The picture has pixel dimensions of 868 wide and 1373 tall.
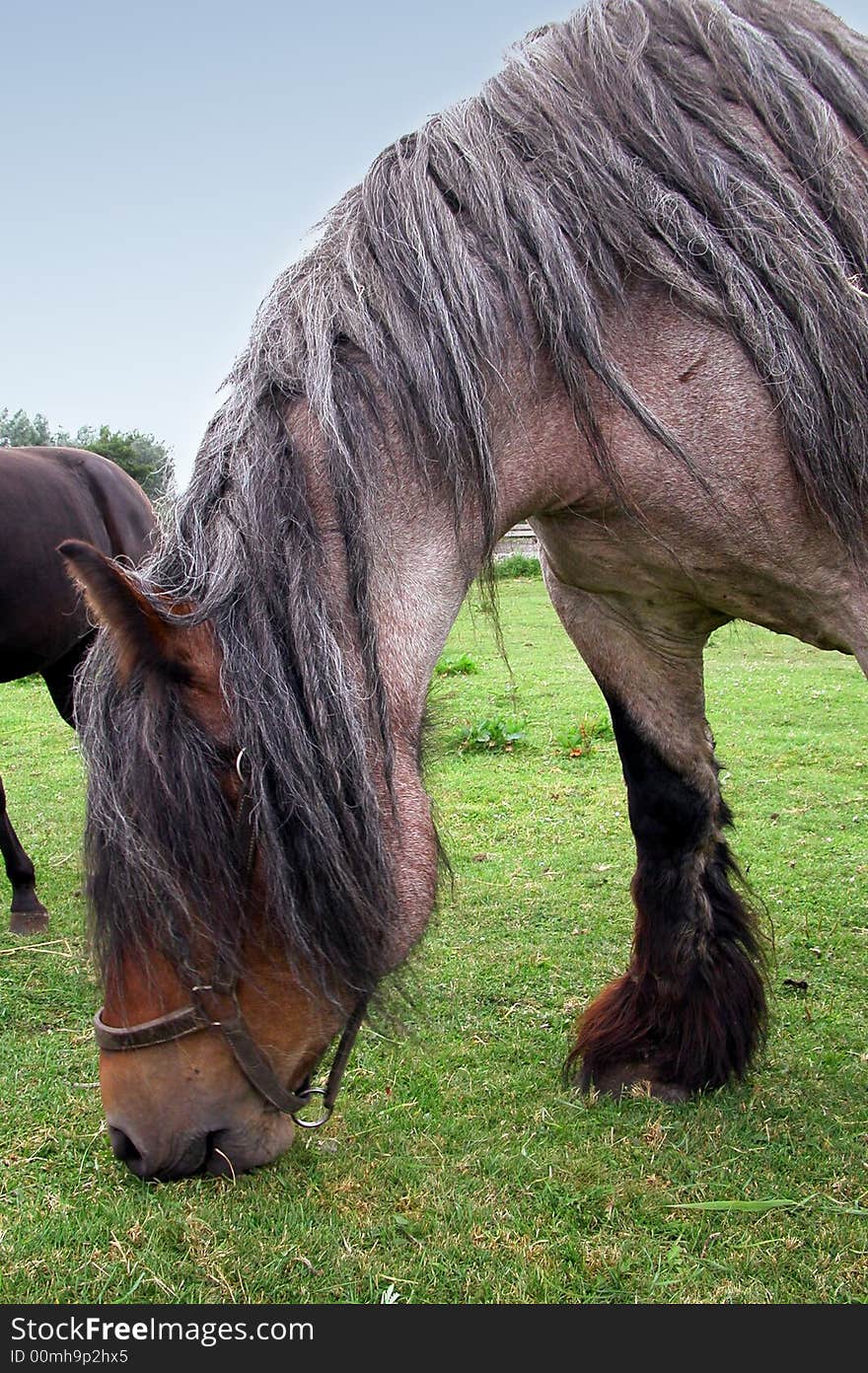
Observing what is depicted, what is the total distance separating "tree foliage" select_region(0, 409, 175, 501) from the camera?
2.40 metres

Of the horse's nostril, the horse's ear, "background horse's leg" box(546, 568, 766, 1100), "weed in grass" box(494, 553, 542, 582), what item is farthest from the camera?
"weed in grass" box(494, 553, 542, 582)

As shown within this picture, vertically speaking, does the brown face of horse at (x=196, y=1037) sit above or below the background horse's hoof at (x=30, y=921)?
above

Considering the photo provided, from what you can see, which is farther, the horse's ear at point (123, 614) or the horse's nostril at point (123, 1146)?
the horse's nostril at point (123, 1146)

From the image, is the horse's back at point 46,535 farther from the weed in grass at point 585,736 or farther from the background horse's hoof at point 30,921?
the weed in grass at point 585,736

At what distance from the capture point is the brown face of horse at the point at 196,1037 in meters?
1.90

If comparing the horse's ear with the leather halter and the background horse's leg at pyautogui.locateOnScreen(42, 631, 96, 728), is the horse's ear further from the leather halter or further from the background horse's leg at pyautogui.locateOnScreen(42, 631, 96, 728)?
the background horse's leg at pyautogui.locateOnScreen(42, 631, 96, 728)

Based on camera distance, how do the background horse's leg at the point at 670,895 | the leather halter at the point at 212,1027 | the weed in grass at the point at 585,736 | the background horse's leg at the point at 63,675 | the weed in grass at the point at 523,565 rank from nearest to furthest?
1. the leather halter at the point at 212,1027
2. the background horse's leg at the point at 670,895
3. the background horse's leg at the point at 63,675
4. the weed in grass at the point at 585,736
5. the weed in grass at the point at 523,565

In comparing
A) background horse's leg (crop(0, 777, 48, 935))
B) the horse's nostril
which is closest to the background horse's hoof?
background horse's leg (crop(0, 777, 48, 935))

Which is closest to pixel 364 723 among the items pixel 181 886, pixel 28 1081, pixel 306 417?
pixel 181 886

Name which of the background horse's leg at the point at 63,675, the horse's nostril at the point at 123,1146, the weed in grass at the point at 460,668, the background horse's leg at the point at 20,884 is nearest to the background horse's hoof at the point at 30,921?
the background horse's leg at the point at 20,884

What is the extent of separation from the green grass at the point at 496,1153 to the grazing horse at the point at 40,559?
1.50 ft

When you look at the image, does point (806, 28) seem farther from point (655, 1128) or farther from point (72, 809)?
point (72, 809)

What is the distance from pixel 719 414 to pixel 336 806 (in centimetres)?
118

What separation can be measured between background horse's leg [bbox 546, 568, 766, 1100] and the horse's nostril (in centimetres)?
143
